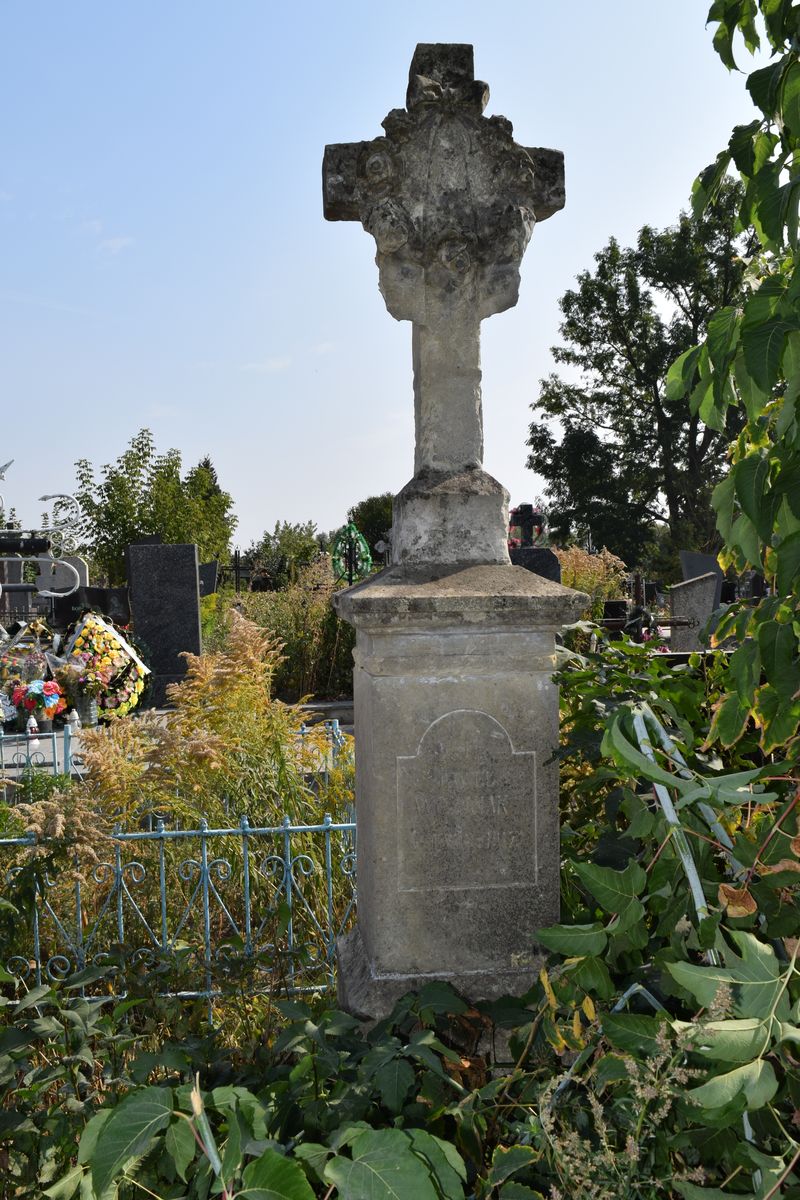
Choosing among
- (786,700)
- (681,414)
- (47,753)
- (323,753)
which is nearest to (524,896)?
(786,700)

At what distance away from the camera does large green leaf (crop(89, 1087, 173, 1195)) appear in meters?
1.53

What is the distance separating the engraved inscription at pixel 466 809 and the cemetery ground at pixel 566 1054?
0.67 feet

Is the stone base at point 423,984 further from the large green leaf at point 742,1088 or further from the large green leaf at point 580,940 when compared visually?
the large green leaf at point 742,1088

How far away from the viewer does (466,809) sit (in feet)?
8.00

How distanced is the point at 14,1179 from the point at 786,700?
1.86 m

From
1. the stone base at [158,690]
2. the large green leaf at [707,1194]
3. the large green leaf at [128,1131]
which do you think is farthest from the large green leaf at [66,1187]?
the stone base at [158,690]

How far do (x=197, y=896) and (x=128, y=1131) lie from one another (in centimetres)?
234

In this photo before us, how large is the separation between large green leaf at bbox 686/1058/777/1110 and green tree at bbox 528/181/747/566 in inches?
1117

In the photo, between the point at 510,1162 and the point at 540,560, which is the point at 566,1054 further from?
the point at 540,560

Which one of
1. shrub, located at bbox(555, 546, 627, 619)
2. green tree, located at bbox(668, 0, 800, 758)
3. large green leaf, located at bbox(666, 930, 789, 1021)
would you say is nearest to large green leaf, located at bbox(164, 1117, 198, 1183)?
large green leaf, located at bbox(666, 930, 789, 1021)

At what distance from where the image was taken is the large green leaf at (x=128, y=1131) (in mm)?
1525

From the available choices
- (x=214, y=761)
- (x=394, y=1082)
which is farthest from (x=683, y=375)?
(x=214, y=761)

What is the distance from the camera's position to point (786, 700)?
5.48ft

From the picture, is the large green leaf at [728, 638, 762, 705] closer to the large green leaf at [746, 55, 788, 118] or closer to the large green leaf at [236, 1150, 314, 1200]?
the large green leaf at [746, 55, 788, 118]
